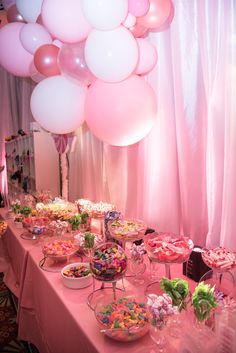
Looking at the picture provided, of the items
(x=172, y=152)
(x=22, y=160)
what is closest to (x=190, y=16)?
(x=172, y=152)

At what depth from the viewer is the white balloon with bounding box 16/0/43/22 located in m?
1.73

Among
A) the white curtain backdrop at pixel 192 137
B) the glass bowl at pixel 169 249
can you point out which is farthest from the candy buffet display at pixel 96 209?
the glass bowl at pixel 169 249

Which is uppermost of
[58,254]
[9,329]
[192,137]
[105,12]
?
[105,12]

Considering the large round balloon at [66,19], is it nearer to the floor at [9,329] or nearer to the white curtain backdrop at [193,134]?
the white curtain backdrop at [193,134]

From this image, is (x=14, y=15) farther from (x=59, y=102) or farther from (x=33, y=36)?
(x=59, y=102)

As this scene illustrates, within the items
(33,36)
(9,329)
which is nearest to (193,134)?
(33,36)

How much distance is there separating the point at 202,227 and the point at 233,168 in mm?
413

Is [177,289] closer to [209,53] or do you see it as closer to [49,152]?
[209,53]

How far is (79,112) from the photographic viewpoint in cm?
171

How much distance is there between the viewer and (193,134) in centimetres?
154

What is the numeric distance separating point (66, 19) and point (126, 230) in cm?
107

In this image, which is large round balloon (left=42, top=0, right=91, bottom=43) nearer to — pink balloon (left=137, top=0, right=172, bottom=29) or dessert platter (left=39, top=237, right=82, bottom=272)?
pink balloon (left=137, top=0, right=172, bottom=29)

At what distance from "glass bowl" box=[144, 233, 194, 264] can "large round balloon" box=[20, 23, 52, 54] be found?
1318 mm

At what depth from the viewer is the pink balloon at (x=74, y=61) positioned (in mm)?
1449
